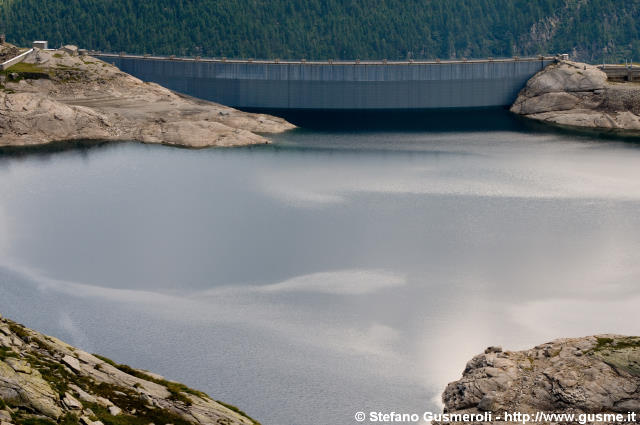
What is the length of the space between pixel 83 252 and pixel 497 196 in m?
45.2

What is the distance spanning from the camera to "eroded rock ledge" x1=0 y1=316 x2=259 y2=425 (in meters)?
46.4

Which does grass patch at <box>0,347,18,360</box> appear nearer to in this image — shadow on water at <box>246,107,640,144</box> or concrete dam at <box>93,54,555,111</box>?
shadow on water at <box>246,107,640,144</box>

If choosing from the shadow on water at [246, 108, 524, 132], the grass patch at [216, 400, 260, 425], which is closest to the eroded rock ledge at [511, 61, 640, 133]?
the shadow on water at [246, 108, 524, 132]

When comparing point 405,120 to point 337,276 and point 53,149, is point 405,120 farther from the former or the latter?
Answer: point 337,276

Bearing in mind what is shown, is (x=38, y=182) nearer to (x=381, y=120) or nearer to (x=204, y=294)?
(x=204, y=294)

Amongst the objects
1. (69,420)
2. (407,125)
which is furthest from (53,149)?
(69,420)

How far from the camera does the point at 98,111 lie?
492ft

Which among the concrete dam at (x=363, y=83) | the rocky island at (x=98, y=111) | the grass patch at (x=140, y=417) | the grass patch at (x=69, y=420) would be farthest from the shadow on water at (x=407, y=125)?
the grass patch at (x=69, y=420)

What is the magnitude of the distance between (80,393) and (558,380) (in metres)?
28.4

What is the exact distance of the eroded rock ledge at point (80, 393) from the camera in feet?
152

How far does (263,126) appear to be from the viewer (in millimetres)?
154250

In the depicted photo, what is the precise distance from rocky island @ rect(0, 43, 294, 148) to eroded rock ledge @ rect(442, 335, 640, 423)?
83.0m

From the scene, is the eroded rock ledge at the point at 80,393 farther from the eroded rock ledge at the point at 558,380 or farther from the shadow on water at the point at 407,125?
the shadow on water at the point at 407,125

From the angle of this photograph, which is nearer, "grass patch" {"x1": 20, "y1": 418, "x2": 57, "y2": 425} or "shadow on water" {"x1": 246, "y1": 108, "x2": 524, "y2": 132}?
"grass patch" {"x1": 20, "y1": 418, "x2": 57, "y2": 425}
